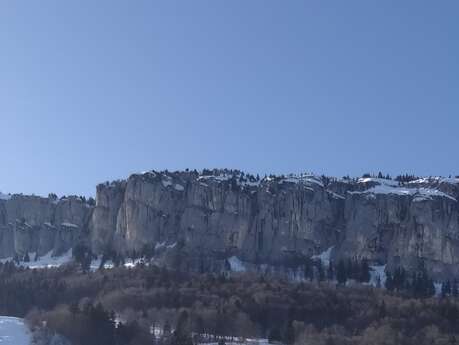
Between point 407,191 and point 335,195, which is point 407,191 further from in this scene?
point 335,195

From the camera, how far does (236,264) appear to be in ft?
613

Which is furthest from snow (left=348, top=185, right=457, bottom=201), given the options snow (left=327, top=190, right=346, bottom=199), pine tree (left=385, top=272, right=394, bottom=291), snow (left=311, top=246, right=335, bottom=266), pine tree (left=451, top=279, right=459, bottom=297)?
pine tree (left=385, top=272, right=394, bottom=291)

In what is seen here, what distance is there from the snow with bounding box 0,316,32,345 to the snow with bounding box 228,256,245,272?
225 feet

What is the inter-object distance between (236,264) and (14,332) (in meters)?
78.7

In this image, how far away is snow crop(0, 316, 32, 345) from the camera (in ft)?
358

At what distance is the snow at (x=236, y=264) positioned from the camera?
603 ft

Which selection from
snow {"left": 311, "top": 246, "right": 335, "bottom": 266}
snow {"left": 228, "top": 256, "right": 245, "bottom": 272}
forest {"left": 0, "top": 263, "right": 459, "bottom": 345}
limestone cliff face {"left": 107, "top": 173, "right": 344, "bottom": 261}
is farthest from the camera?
limestone cliff face {"left": 107, "top": 173, "right": 344, "bottom": 261}

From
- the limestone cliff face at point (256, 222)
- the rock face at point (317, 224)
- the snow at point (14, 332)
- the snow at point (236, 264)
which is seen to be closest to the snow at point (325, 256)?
the rock face at point (317, 224)

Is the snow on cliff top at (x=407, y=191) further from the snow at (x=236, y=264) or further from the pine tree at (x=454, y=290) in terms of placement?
the snow at (x=236, y=264)

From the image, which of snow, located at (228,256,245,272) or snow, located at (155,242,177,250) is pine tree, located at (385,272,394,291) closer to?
snow, located at (228,256,245,272)

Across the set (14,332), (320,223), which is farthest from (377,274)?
(14,332)

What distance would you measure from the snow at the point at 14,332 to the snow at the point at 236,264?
225ft

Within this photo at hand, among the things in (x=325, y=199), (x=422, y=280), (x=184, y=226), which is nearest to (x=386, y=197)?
(x=325, y=199)

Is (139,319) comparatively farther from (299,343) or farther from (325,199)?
(325,199)
